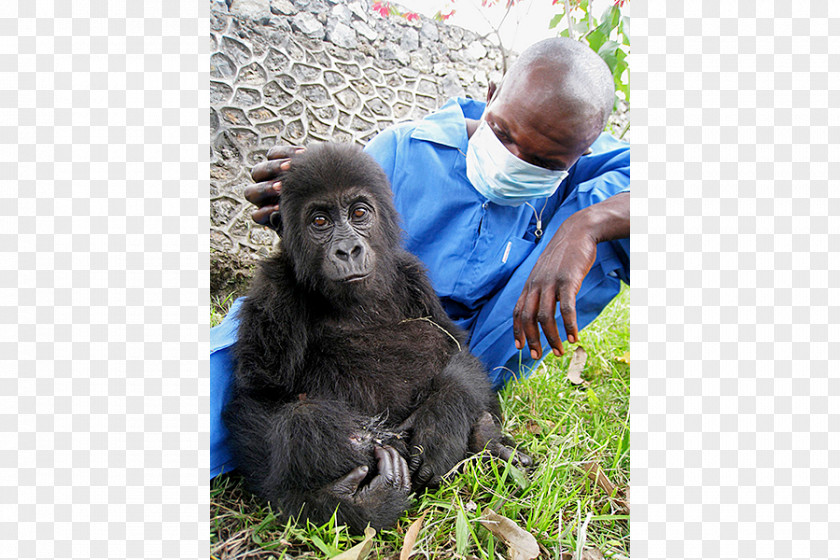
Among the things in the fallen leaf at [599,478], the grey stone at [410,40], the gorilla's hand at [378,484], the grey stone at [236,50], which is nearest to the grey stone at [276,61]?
the grey stone at [236,50]

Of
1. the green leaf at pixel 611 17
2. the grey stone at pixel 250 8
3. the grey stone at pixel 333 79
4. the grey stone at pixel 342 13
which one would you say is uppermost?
the green leaf at pixel 611 17

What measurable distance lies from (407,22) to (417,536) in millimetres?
5815

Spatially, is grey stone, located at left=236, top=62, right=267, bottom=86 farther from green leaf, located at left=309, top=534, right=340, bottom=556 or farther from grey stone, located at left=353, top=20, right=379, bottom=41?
A: green leaf, located at left=309, top=534, right=340, bottom=556

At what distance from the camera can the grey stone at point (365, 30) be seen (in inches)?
223

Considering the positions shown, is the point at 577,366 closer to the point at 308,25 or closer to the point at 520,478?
the point at 520,478

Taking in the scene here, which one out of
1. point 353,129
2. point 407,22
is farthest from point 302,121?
point 407,22

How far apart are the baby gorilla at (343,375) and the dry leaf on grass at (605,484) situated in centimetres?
27

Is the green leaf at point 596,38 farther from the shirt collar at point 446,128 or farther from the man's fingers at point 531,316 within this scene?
the man's fingers at point 531,316

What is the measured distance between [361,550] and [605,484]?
1014mm

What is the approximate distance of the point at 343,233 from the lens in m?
2.10

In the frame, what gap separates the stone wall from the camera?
4.85 metres

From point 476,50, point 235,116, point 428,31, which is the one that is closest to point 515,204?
point 235,116

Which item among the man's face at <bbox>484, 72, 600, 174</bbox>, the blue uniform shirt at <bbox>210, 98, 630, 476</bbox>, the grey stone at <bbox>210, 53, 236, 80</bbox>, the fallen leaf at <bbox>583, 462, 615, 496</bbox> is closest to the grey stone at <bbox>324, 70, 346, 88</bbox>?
the grey stone at <bbox>210, 53, 236, 80</bbox>

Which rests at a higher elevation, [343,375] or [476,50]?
[476,50]
